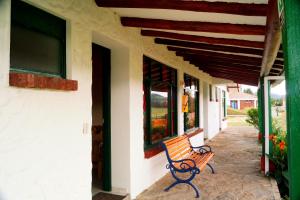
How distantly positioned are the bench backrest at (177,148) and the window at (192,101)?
6.76 ft

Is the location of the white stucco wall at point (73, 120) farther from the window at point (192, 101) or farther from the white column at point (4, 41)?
the window at point (192, 101)

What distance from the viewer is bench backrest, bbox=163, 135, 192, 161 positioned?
16.8 feet

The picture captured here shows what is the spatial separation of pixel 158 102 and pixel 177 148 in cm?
111

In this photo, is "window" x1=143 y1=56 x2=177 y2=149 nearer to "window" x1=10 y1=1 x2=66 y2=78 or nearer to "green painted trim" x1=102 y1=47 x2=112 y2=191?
"green painted trim" x1=102 y1=47 x2=112 y2=191

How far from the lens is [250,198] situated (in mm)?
4520

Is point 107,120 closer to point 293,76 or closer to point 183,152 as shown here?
point 183,152

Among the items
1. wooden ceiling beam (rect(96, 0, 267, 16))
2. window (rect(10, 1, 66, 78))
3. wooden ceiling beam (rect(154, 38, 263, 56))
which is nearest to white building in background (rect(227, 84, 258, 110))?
wooden ceiling beam (rect(154, 38, 263, 56))

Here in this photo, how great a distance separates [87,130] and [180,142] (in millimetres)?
3106

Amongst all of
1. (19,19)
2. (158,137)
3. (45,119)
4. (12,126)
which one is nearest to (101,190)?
(158,137)

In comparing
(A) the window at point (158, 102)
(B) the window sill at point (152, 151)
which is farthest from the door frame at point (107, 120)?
(A) the window at point (158, 102)

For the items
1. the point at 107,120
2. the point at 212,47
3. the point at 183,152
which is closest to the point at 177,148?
the point at 183,152

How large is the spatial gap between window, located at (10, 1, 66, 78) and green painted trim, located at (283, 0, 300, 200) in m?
2.19

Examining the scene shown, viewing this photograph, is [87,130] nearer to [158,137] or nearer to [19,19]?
[19,19]

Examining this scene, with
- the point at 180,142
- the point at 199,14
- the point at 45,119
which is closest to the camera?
the point at 45,119
